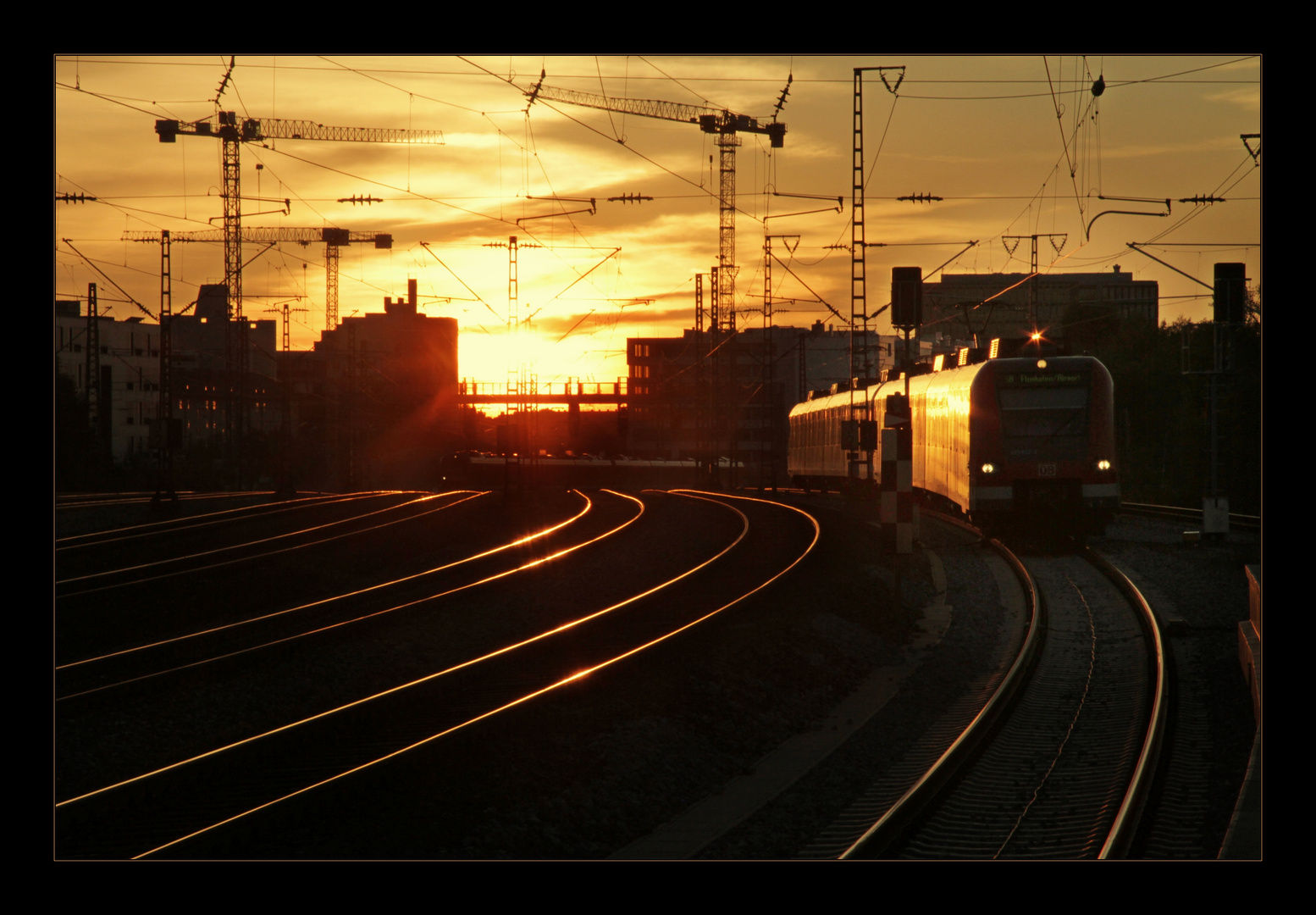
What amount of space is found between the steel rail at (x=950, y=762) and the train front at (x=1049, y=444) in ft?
24.3

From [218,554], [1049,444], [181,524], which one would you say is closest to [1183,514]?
[1049,444]

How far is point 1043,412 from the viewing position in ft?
68.3

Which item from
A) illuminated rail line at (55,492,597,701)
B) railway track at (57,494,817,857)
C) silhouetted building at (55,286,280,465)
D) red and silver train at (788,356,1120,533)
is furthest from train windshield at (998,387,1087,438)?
silhouetted building at (55,286,280,465)

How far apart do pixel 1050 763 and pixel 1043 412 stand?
540 inches

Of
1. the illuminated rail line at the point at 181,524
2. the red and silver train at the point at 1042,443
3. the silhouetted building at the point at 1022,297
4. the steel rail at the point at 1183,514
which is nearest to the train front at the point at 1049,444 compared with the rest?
the red and silver train at the point at 1042,443

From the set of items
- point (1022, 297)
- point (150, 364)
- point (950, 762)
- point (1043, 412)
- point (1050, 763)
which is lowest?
point (1050, 763)

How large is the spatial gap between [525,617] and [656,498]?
27.4 m

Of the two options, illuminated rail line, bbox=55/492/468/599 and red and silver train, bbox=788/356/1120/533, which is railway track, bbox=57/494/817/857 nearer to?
red and silver train, bbox=788/356/1120/533

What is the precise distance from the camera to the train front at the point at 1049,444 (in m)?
20.6

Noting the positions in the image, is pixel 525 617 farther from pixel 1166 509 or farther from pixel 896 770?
pixel 1166 509

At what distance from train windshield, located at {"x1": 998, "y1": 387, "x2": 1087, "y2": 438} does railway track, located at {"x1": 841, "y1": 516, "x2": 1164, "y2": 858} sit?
8.06m

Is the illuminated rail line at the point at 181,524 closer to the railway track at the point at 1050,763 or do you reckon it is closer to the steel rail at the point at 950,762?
the steel rail at the point at 950,762

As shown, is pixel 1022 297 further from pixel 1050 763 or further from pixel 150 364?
pixel 1050 763
